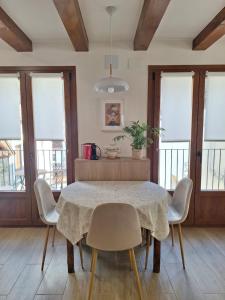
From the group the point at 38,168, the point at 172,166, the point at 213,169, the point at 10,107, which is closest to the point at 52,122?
the point at 10,107

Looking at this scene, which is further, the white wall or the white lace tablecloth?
the white wall

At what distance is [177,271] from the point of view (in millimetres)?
2283

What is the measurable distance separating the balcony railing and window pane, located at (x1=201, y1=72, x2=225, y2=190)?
215 cm

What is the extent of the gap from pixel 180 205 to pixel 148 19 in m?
2.00

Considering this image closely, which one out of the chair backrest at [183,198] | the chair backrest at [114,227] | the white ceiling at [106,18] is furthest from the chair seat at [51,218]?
the white ceiling at [106,18]

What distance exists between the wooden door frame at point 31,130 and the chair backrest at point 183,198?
154cm

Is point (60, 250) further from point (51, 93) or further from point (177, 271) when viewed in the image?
point (51, 93)

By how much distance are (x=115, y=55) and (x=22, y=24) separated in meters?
1.23

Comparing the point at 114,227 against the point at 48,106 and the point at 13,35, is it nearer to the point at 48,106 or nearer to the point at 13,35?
the point at 48,106

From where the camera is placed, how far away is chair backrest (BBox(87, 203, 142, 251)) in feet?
5.62

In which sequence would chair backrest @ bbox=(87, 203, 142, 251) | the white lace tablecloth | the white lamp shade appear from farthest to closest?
the white lamp shade < the white lace tablecloth < chair backrest @ bbox=(87, 203, 142, 251)

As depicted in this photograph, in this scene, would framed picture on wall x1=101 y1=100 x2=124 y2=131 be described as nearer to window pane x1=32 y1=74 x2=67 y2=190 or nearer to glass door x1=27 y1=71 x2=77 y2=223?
glass door x1=27 y1=71 x2=77 y2=223

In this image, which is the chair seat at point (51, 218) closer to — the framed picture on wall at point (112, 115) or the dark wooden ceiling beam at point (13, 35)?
the framed picture on wall at point (112, 115)

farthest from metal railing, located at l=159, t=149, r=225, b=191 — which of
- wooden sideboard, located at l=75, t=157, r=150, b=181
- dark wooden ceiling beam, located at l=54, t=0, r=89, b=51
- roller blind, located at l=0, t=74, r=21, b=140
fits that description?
roller blind, located at l=0, t=74, r=21, b=140
